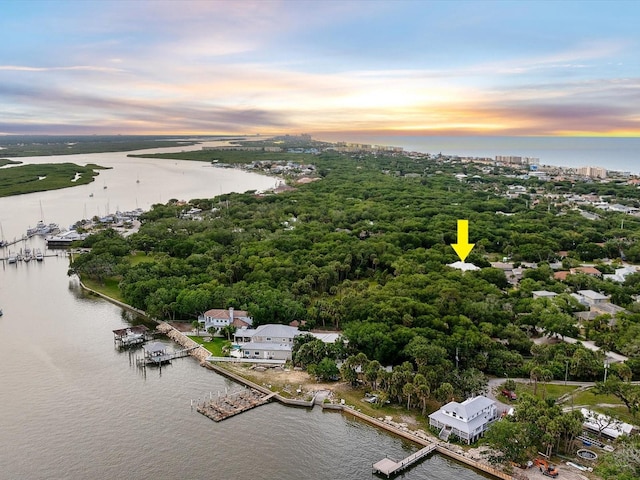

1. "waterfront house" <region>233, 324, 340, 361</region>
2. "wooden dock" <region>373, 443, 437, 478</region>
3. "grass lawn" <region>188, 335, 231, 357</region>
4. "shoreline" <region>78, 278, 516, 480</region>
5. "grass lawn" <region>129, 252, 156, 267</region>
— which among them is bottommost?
"wooden dock" <region>373, 443, 437, 478</region>

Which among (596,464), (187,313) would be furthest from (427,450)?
(187,313)

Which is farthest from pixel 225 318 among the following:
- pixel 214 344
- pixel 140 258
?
pixel 140 258

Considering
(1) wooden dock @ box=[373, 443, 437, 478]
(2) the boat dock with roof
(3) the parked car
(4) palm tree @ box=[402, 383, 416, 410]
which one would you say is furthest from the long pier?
(3) the parked car

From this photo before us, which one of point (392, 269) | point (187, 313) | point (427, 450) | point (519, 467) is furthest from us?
point (392, 269)

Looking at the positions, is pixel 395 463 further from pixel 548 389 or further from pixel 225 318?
pixel 225 318

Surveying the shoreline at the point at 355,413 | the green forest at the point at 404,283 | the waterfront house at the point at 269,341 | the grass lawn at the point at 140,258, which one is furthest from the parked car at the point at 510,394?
the grass lawn at the point at 140,258

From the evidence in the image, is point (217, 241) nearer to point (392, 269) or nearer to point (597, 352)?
point (392, 269)

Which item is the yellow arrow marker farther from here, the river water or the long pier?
the river water
